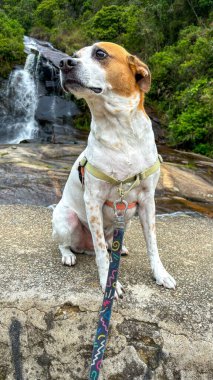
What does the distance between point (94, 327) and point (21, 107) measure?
15704 millimetres

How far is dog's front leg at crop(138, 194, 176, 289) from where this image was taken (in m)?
2.65

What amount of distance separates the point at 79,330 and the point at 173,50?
1954cm

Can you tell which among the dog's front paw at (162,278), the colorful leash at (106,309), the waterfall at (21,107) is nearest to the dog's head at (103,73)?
the colorful leash at (106,309)

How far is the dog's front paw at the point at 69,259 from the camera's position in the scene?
120 inches

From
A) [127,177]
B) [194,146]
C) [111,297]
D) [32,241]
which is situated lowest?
[194,146]

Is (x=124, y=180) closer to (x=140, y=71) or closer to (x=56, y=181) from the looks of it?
(x=140, y=71)

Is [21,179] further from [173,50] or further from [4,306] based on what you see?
[173,50]

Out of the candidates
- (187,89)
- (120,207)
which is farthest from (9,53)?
(120,207)

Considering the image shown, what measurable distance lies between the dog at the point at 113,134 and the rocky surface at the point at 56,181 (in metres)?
4.37

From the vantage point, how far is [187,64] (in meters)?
16.5

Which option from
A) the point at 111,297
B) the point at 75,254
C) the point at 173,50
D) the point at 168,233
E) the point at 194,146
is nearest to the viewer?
the point at 111,297

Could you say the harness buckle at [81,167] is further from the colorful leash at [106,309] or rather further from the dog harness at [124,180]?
the colorful leash at [106,309]

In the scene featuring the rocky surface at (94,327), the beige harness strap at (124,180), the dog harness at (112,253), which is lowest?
the rocky surface at (94,327)

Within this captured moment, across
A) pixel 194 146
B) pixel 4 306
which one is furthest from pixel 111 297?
pixel 194 146
